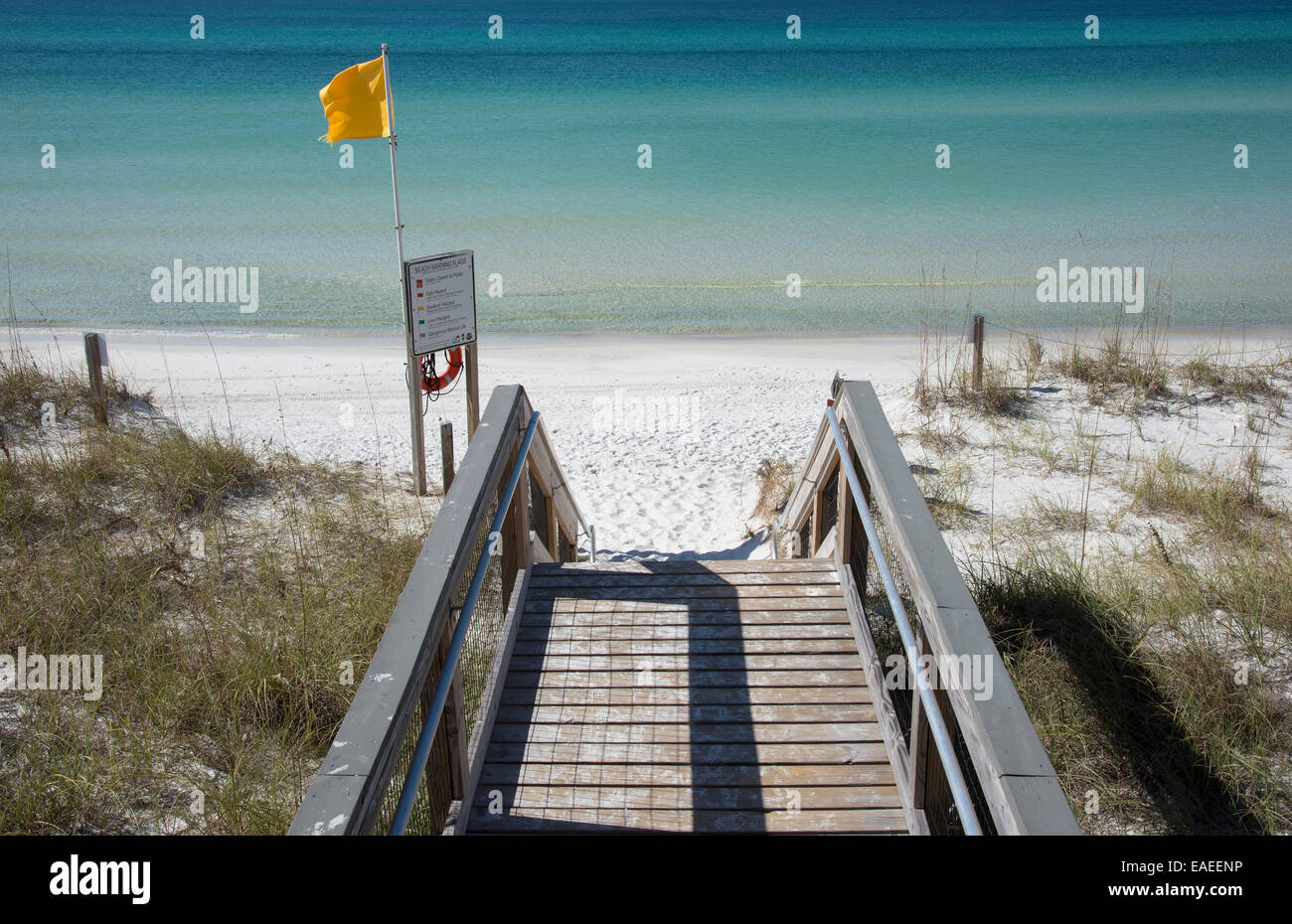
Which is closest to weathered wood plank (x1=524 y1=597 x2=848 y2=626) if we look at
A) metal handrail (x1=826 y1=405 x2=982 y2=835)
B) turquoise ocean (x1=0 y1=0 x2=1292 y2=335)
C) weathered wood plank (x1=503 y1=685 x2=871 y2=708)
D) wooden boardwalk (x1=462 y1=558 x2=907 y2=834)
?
wooden boardwalk (x1=462 y1=558 x2=907 y2=834)

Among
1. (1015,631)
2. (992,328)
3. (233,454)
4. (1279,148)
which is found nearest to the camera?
(1015,631)

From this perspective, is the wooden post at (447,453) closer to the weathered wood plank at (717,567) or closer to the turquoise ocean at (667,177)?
the weathered wood plank at (717,567)

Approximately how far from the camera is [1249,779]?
422 cm

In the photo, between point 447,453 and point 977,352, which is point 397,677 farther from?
point 977,352

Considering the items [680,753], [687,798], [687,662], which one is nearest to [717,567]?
[687,662]

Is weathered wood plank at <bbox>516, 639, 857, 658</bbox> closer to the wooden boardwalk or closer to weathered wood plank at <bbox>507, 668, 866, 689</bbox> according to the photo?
the wooden boardwalk

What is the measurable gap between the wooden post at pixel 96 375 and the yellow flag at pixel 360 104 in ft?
9.36

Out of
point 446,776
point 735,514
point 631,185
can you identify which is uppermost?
point 631,185

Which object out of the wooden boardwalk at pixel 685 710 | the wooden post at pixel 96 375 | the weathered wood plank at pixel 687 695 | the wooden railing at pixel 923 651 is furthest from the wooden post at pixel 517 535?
the wooden post at pixel 96 375

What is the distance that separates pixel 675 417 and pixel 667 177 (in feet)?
61.4

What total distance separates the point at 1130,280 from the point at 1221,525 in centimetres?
1499

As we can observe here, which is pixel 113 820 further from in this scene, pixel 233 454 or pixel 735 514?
pixel 735 514

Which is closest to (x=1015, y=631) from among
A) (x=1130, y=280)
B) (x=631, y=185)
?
(x=1130, y=280)

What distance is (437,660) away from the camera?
3045 millimetres
